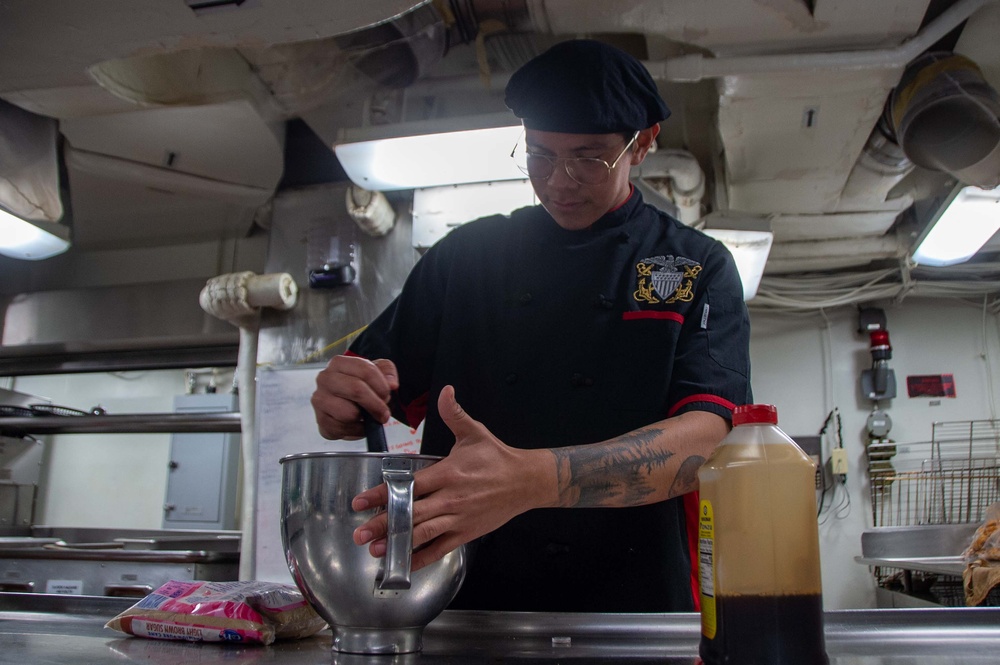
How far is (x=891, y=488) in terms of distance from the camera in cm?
405

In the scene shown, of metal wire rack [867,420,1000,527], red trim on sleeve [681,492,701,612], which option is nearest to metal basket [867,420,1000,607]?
metal wire rack [867,420,1000,527]

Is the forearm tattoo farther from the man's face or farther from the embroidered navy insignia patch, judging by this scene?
the man's face

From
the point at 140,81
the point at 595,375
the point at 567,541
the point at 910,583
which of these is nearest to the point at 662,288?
the point at 595,375

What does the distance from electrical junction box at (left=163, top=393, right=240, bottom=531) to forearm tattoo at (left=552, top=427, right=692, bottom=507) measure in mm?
4404

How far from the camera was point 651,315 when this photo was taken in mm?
1260

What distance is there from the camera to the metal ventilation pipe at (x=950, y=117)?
214cm

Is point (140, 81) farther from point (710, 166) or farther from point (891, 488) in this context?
point (891, 488)

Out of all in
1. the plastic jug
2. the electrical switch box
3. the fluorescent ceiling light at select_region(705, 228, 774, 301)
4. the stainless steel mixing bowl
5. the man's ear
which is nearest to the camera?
the plastic jug

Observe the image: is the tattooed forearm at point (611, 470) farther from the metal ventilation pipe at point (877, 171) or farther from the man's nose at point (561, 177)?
the metal ventilation pipe at point (877, 171)

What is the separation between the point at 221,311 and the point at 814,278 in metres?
3.26

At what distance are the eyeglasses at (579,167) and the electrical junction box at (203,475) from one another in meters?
4.09

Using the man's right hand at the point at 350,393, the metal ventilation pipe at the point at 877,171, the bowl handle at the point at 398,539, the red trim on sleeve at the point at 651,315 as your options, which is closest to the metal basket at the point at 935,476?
the metal ventilation pipe at the point at 877,171

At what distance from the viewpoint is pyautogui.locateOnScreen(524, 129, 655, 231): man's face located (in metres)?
1.29

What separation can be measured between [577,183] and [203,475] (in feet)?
15.0
